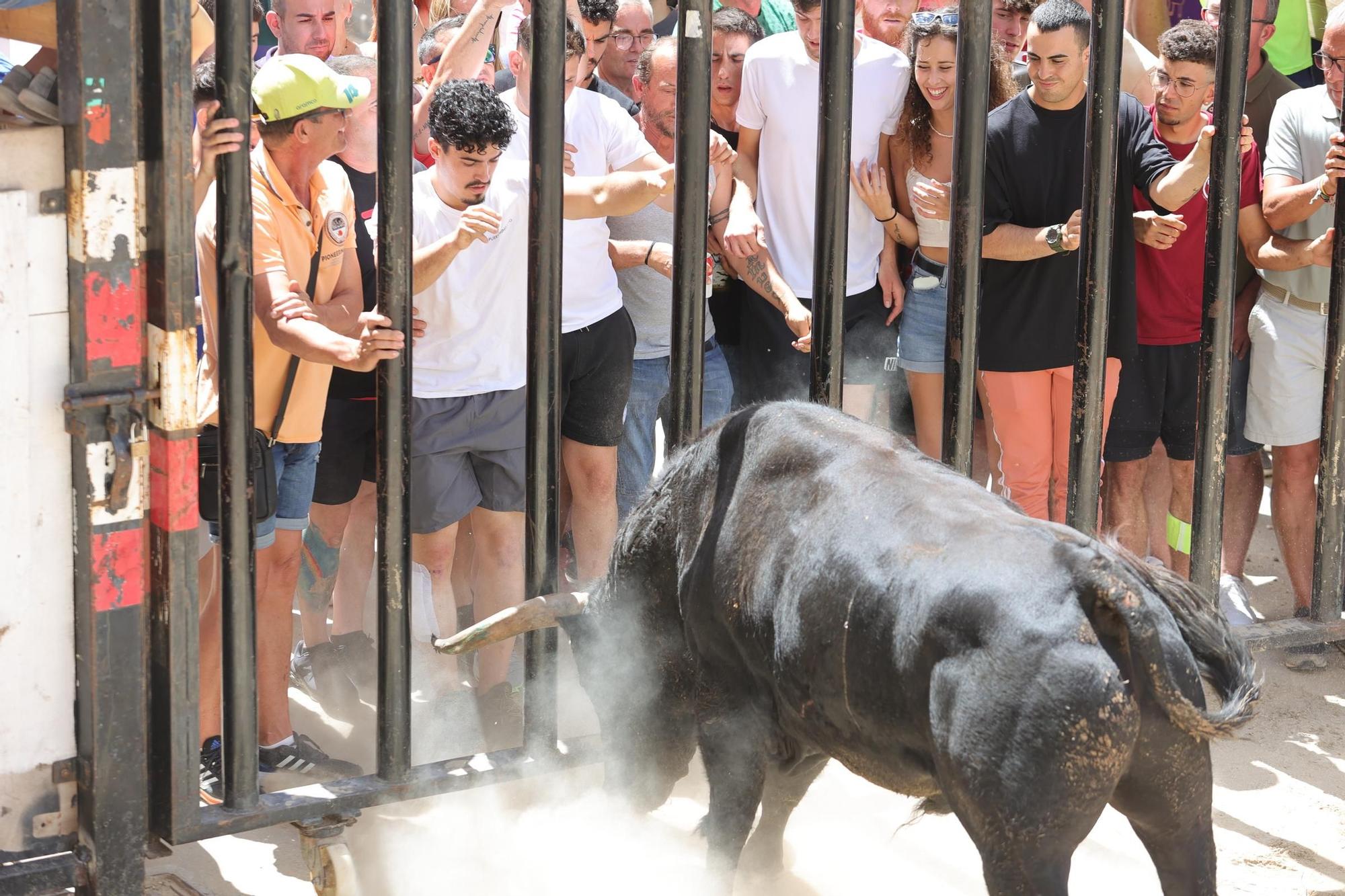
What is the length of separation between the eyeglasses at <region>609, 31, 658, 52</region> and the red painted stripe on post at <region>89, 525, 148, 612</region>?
4.03 m

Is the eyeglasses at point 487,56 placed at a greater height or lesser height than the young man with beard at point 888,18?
lesser

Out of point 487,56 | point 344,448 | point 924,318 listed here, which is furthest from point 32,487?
point 487,56

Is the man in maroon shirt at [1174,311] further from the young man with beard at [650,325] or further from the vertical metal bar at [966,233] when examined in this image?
the vertical metal bar at [966,233]

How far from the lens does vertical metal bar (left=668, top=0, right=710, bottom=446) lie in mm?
3479

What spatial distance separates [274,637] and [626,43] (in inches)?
131

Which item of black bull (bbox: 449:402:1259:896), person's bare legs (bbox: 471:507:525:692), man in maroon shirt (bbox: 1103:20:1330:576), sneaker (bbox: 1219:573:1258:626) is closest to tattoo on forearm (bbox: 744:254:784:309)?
person's bare legs (bbox: 471:507:525:692)

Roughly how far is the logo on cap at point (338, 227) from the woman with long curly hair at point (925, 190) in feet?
5.91

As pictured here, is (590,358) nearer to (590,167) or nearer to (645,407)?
(645,407)

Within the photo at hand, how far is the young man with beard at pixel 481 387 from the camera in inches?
181

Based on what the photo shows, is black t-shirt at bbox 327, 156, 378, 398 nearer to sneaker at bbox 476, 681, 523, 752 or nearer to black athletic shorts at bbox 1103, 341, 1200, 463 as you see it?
sneaker at bbox 476, 681, 523, 752

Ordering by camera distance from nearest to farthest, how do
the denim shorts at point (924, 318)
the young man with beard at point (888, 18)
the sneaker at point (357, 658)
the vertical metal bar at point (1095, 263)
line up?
the vertical metal bar at point (1095, 263)
the sneaker at point (357, 658)
the denim shorts at point (924, 318)
the young man with beard at point (888, 18)

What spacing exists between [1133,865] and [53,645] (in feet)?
8.86

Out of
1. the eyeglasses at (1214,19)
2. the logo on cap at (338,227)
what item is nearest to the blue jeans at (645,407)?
the logo on cap at (338,227)

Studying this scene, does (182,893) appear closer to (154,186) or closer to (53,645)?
(53,645)
